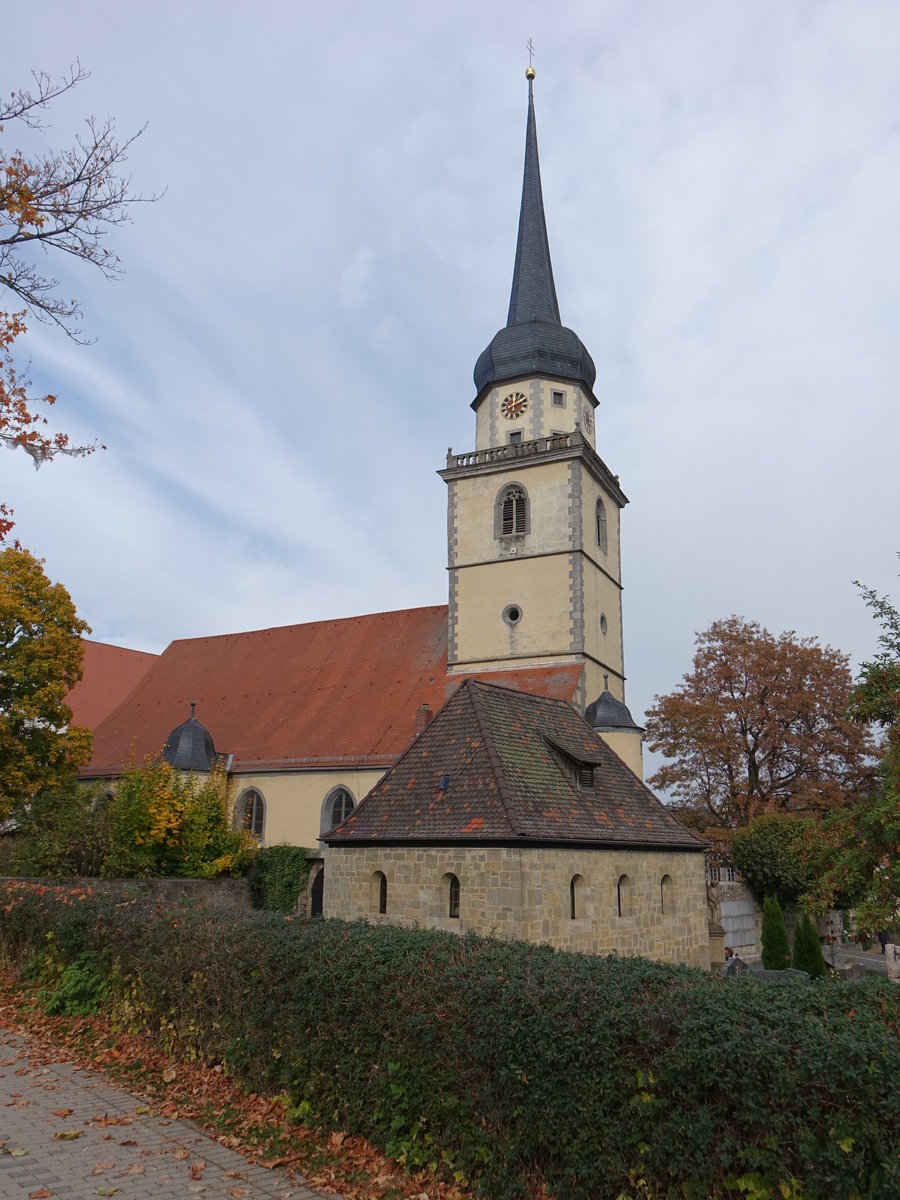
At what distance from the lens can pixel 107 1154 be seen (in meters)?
6.54

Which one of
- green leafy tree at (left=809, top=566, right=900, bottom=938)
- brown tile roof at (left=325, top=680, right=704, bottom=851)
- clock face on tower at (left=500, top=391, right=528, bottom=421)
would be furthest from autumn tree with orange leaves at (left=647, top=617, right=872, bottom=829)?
green leafy tree at (left=809, top=566, right=900, bottom=938)

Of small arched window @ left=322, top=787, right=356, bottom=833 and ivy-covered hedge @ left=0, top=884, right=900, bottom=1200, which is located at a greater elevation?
small arched window @ left=322, top=787, right=356, bottom=833

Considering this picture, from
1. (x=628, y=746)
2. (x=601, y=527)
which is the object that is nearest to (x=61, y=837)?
(x=628, y=746)

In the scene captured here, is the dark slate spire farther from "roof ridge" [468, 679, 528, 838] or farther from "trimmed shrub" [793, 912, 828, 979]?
"trimmed shrub" [793, 912, 828, 979]

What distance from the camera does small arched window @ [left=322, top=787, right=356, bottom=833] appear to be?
25641mm

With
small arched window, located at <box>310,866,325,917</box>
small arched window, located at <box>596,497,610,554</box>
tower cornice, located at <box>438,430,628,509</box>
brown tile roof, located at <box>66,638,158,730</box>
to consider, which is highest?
tower cornice, located at <box>438,430,628,509</box>

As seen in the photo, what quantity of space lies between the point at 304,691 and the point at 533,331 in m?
13.5

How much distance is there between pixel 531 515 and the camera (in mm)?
27172

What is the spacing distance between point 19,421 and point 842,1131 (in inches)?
356

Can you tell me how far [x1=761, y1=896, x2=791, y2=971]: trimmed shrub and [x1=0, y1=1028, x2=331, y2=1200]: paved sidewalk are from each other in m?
19.4

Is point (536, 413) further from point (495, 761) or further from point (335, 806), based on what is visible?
point (495, 761)

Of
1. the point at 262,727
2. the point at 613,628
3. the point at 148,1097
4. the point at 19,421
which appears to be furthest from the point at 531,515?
the point at 148,1097

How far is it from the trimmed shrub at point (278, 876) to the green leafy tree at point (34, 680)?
18.2ft

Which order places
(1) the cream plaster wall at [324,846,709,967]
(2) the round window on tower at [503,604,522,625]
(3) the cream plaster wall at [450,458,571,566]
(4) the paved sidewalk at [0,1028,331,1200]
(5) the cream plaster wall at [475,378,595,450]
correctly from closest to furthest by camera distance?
(4) the paved sidewalk at [0,1028,331,1200] < (1) the cream plaster wall at [324,846,709,967] < (2) the round window on tower at [503,604,522,625] < (3) the cream plaster wall at [450,458,571,566] < (5) the cream plaster wall at [475,378,595,450]
